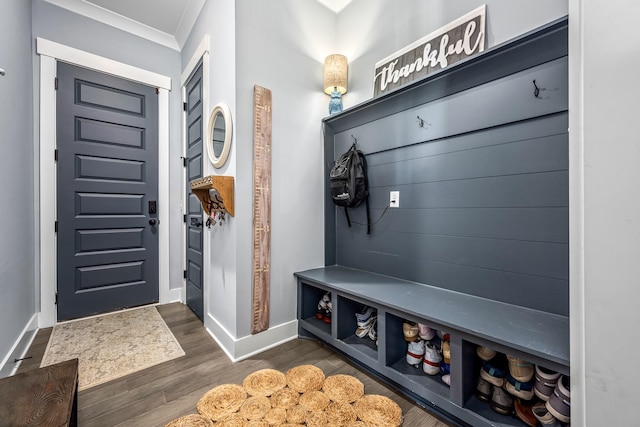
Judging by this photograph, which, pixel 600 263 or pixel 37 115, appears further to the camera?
pixel 37 115

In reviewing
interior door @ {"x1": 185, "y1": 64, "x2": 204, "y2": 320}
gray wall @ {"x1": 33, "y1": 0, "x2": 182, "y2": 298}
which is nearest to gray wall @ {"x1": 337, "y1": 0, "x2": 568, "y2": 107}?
interior door @ {"x1": 185, "y1": 64, "x2": 204, "y2": 320}

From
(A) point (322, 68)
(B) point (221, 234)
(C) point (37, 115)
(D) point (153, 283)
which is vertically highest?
(A) point (322, 68)

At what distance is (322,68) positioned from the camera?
2.35 metres

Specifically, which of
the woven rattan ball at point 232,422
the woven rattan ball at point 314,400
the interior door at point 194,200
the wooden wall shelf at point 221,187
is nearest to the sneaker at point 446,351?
the woven rattan ball at point 314,400

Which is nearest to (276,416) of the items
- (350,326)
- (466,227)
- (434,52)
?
(350,326)

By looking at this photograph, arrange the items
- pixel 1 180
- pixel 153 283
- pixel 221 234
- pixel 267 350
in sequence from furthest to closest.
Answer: pixel 153 283 < pixel 221 234 < pixel 267 350 < pixel 1 180

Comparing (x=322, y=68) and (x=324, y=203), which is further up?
(x=322, y=68)

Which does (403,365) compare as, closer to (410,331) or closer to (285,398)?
(410,331)

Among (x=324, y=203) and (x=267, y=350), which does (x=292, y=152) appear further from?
(x=267, y=350)

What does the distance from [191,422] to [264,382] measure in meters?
0.42

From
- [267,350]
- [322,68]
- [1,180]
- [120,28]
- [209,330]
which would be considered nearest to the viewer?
[1,180]

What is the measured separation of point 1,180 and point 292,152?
1.86m

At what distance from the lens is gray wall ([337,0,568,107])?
1357 mm

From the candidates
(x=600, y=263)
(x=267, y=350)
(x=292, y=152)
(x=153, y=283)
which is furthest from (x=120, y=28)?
(x=600, y=263)
